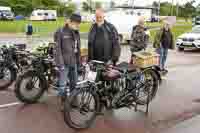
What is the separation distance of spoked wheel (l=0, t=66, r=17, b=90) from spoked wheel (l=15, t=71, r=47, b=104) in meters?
1.25

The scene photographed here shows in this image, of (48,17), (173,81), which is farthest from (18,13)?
(173,81)

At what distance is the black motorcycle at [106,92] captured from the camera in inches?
224

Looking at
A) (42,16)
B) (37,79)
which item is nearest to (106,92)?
(37,79)

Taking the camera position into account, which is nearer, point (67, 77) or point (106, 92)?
point (106, 92)

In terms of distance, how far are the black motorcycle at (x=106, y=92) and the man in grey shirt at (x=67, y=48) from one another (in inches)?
21.8

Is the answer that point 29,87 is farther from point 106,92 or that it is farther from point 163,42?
point 163,42

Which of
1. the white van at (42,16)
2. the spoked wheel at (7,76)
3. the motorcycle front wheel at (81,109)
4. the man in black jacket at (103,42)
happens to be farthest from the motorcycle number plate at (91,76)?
the white van at (42,16)

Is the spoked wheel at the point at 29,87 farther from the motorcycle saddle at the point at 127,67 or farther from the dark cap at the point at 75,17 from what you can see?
the motorcycle saddle at the point at 127,67

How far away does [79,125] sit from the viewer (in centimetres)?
584

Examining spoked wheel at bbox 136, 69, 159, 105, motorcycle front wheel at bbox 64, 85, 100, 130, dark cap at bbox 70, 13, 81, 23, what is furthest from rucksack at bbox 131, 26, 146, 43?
motorcycle front wheel at bbox 64, 85, 100, 130

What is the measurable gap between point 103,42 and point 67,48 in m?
0.72

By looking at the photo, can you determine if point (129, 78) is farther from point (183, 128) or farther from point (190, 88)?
point (190, 88)

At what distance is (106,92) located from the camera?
6242 mm

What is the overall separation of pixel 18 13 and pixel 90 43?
7666 cm
